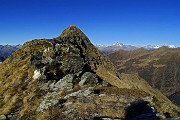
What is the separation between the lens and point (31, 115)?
3366 cm

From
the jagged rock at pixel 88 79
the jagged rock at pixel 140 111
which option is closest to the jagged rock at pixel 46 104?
the jagged rock at pixel 88 79

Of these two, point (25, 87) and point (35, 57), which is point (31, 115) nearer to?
point (25, 87)

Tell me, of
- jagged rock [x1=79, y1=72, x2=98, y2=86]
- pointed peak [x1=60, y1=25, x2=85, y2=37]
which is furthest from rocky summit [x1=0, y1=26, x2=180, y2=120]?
pointed peak [x1=60, y1=25, x2=85, y2=37]

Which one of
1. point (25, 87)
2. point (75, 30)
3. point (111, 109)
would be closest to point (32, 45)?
point (25, 87)

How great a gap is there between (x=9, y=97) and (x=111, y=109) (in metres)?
18.0

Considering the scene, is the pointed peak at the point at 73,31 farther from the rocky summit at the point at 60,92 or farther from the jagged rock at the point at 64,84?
the jagged rock at the point at 64,84

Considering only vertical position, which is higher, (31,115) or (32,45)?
(32,45)

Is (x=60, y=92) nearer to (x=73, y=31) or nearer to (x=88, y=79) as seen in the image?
(x=88, y=79)

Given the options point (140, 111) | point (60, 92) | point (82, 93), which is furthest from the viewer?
point (60, 92)

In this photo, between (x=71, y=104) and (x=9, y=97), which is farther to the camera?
(x=9, y=97)

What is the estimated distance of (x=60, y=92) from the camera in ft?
126

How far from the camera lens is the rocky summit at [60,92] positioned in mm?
31547

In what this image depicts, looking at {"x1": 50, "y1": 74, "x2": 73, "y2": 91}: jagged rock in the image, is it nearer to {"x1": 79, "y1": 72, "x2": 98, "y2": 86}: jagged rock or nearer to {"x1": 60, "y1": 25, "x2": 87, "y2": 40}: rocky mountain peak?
{"x1": 79, "y1": 72, "x2": 98, "y2": 86}: jagged rock

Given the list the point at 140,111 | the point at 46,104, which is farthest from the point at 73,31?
the point at 140,111
